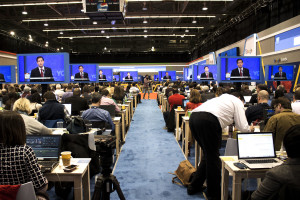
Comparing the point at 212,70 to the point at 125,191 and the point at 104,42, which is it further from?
the point at 104,42

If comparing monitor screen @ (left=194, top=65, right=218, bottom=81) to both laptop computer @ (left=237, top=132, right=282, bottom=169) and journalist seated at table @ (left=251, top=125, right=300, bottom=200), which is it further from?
journalist seated at table @ (left=251, top=125, right=300, bottom=200)

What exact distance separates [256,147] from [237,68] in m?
4.03

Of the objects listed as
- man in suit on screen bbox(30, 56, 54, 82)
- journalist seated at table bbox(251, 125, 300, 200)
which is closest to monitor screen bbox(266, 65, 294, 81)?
man in suit on screen bbox(30, 56, 54, 82)

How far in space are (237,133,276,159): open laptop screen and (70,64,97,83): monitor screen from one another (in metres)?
7.83

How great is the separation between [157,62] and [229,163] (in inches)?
1083

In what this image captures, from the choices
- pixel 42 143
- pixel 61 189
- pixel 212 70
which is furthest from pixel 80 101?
pixel 212 70

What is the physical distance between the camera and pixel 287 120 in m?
2.96

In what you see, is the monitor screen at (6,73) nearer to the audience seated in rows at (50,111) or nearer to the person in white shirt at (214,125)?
the audience seated in rows at (50,111)

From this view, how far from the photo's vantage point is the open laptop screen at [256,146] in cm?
274

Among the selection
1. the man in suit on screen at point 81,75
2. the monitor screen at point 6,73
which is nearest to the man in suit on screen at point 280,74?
the man in suit on screen at point 81,75

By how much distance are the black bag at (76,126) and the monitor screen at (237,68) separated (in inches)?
161

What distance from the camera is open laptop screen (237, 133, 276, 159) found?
2.74 meters

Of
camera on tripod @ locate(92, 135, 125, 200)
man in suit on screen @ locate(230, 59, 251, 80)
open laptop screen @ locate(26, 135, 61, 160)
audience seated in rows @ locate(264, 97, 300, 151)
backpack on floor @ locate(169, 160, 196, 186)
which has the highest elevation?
man in suit on screen @ locate(230, 59, 251, 80)

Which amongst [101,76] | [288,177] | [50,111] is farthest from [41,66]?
[101,76]
